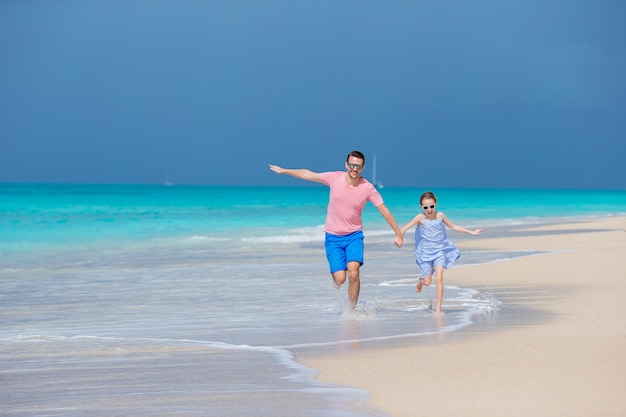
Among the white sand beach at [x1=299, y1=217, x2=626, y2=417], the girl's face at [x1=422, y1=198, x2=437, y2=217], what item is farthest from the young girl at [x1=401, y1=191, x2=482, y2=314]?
the white sand beach at [x1=299, y1=217, x2=626, y2=417]

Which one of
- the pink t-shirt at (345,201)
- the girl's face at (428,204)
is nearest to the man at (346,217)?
the pink t-shirt at (345,201)

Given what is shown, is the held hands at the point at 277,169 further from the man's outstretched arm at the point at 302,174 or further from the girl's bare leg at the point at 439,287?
the girl's bare leg at the point at 439,287

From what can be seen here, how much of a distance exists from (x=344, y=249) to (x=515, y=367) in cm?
352

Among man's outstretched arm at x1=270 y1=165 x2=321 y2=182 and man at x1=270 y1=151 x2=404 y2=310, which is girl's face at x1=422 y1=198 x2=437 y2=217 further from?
man's outstretched arm at x1=270 y1=165 x2=321 y2=182

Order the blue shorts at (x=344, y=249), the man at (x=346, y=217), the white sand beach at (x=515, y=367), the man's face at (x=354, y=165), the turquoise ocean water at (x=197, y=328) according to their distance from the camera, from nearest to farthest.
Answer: the white sand beach at (x=515, y=367), the turquoise ocean water at (x=197, y=328), the man's face at (x=354, y=165), the man at (x=346, y=217), the blue shorts at (x=344, y=249)

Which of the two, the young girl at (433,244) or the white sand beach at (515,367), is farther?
the young girl at (433,244)

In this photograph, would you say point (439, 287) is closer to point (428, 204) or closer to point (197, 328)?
point (428, 204)

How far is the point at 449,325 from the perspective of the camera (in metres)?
8.02

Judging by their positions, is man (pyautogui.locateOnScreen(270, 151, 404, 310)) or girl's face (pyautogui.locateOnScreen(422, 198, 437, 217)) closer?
man (pyautogui.locateOnScreen(270, 151, 404, 310))

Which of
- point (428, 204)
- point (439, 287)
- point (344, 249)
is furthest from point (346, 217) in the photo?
point (439, 287)

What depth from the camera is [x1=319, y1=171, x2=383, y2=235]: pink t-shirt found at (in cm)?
898

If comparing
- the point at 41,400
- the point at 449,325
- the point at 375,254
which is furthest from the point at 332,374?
the point at 375,254

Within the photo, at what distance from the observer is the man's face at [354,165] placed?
8.83 meters

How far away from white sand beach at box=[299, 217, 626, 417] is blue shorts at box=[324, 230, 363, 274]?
5.07ft
